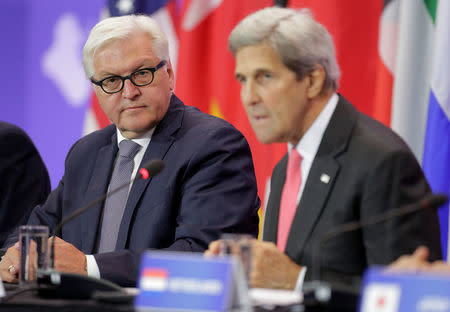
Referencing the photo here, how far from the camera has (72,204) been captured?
331cm

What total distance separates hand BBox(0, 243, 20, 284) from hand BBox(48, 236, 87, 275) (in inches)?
5.7

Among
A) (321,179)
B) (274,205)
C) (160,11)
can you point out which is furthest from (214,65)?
(321,179)

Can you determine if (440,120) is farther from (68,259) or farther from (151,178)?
(68,259)

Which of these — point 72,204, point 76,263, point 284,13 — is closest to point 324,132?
point 284,13

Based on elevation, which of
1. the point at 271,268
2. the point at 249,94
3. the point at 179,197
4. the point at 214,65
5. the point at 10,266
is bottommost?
the point at 10,266

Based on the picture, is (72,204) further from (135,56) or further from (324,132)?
(324,132)

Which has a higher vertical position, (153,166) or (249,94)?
(249,94)

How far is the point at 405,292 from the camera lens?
150 cm

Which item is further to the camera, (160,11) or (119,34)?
(160,11)

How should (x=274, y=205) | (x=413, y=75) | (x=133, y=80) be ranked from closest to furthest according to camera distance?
1. (x=274, y=205)
2. (x=133, y=80)
3. (x=413, y=75)

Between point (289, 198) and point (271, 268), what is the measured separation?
37 cm

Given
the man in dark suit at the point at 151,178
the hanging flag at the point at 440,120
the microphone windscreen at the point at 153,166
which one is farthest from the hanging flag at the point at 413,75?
the microphone windscreen at the point at 153,166

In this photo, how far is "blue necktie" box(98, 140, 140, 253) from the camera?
3117 millimetres

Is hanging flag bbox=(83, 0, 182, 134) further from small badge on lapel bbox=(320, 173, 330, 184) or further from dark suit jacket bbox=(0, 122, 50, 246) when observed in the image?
small badge on lapel bbox=(320, 173, 330, 184)
